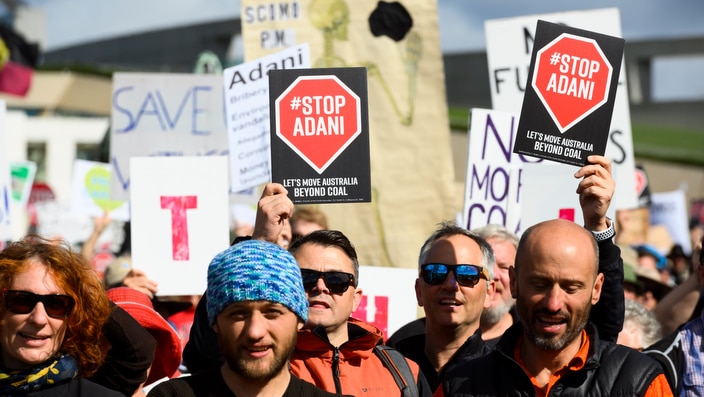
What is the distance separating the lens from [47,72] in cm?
3067

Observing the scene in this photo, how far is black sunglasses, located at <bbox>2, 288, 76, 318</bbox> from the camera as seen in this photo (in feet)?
11.1

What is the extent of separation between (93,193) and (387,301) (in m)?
3.90

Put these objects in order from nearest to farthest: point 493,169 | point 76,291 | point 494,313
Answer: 1. point 76,291
2. point 494,313
3. point 493,169

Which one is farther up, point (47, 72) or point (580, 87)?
point (47, 72)

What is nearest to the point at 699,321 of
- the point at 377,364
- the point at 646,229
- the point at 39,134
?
the point at 377,364

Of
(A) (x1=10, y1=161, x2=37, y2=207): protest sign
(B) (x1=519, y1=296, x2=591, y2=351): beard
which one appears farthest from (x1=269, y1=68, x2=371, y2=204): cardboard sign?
(A) (x1=10, y1=161, x2=37, y2=207): protest sign

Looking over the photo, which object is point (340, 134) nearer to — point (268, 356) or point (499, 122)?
point (268, 356)

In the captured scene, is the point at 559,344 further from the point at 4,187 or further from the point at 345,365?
the point at 4,187

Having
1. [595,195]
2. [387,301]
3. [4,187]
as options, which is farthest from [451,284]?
[4,187]

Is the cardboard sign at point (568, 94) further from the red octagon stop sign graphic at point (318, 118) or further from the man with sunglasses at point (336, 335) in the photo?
the man with sunglasses at point (336, 335)

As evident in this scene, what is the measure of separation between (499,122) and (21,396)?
375 cm

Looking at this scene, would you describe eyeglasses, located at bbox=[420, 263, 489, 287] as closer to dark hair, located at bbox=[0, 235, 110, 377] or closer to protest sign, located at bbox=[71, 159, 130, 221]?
dark hair, located at bbox=[0, 235, 110, 377]

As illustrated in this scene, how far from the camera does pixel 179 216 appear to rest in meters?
5.60

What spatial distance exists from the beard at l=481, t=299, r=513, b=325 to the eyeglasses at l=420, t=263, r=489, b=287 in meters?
0.53
